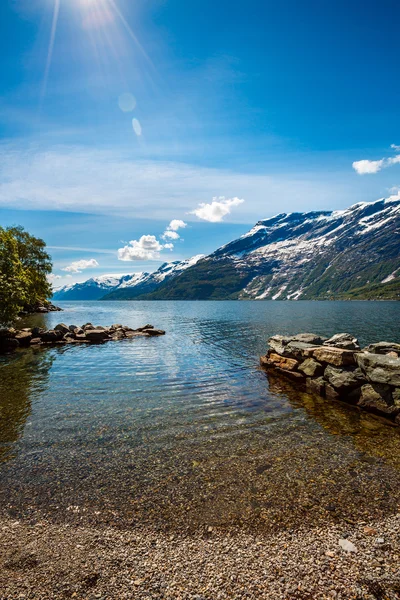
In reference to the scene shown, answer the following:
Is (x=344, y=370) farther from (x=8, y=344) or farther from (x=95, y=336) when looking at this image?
(x=8, y=344)

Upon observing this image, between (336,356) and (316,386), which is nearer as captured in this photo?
(336,356)

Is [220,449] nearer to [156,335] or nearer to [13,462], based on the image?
[13,462]

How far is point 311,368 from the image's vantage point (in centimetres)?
2442

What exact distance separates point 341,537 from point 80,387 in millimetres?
20012

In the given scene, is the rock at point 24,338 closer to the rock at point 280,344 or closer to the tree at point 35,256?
the rock at point 280,344

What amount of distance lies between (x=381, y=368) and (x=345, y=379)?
282 cm

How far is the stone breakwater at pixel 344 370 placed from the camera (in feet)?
57.6

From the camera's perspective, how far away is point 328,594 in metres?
6.29

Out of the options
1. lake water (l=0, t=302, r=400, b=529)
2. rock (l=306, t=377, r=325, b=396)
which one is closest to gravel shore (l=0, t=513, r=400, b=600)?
lake water (l=0, t=302, r=400, b=529)

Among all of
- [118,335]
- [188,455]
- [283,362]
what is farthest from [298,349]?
[118,335]

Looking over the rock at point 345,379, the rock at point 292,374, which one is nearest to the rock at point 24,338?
the rock at point 292,374

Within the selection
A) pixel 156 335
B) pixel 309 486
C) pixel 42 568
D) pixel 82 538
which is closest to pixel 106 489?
pixel 82 538

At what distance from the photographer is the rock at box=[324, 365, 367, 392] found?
19891 millimetres

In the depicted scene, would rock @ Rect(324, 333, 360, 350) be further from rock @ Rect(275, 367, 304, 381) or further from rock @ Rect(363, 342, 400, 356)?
rock @ Rect(275, 367, 304, 381)
